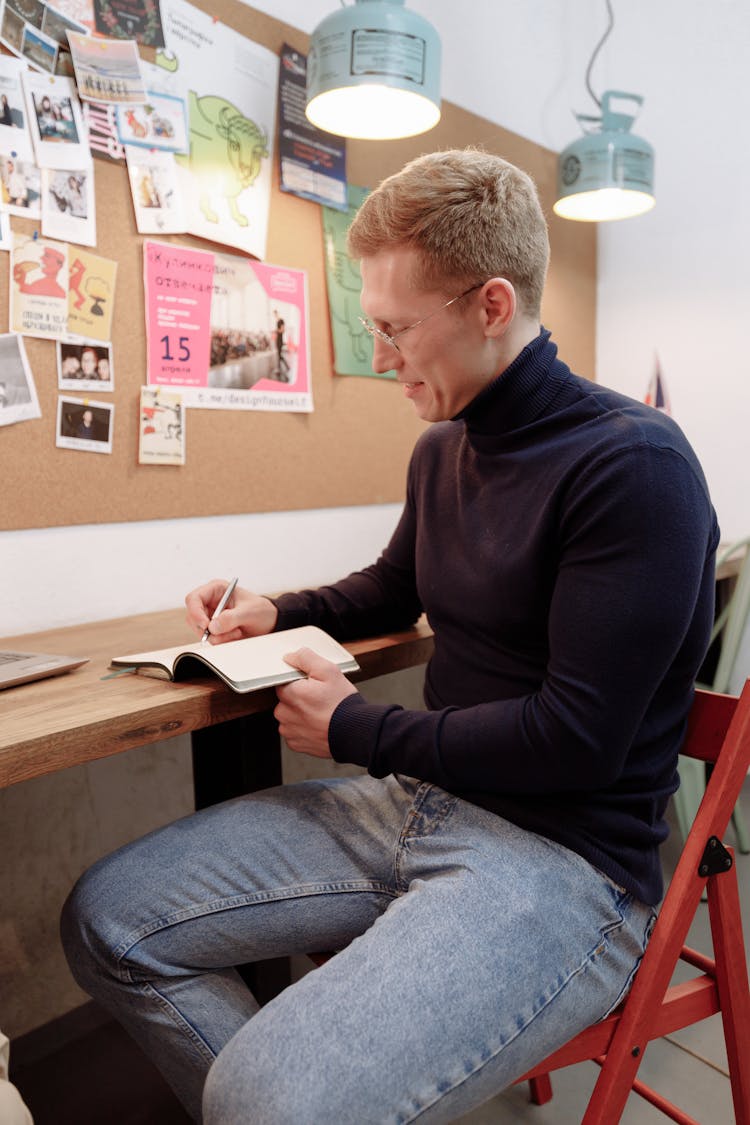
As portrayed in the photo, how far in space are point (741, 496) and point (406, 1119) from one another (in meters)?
1.99

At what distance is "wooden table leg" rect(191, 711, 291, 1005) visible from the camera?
3.70ft

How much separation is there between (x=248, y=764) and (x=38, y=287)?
0.77 meters

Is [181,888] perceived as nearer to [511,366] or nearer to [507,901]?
[507,901]

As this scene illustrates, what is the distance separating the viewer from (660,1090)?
127 centimetres

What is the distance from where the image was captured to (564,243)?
7.77ft

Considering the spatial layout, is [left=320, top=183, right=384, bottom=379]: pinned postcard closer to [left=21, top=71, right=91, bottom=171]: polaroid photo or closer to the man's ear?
[left=21, top=71, right=91, bottom=171]: polaroid photo

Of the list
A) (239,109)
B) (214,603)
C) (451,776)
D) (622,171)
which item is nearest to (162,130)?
(239,109)

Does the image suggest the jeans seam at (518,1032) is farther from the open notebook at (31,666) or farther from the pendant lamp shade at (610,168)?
the pendant lamp shade at (610,168)

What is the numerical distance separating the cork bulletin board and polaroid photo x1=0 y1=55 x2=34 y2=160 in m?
0.11

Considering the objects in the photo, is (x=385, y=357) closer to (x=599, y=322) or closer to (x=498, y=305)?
(x=498, y=305)

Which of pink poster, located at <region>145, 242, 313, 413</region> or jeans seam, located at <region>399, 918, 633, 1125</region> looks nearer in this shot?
jeans seam, located at <region>399, 918, 633, 1125</region>

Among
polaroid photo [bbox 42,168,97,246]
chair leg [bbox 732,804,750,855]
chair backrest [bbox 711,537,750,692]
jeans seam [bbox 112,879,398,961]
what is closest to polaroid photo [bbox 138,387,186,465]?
polaroid photo [bbox 42,168,97,246]

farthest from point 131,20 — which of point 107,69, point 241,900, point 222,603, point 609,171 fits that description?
point 241,900

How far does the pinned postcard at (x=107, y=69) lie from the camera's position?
133 cm
